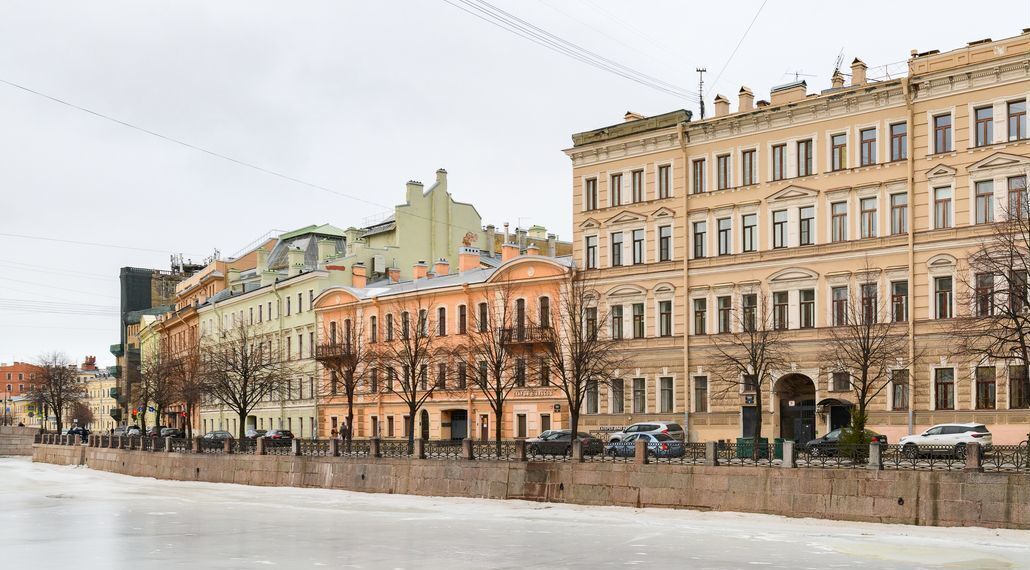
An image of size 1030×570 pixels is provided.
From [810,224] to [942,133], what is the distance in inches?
246

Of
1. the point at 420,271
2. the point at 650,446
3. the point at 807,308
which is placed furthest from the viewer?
the point at 420,271

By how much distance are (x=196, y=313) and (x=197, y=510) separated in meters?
50.4

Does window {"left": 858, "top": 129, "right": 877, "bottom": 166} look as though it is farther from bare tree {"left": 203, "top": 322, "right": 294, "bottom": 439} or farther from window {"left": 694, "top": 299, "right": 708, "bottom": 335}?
bare tree {"left": 203, "top": 322, "right": 294, "bottom": 439}

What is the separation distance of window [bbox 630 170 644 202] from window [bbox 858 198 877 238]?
10.5 m

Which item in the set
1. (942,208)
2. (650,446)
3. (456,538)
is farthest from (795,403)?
(456,538)

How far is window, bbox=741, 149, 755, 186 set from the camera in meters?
48.6

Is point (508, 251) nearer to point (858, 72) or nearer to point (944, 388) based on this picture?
point (858, 72)

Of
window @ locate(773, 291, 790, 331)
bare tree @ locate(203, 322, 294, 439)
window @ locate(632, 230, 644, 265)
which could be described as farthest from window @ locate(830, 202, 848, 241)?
bare tree @ locate(203, 322, 294, 439)

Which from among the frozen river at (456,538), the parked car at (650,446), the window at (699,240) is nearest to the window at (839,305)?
the window at (699,240)

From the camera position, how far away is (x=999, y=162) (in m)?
41.4

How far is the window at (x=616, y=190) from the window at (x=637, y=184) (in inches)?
28.2

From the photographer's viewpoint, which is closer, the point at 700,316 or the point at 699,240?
the point at 700,316

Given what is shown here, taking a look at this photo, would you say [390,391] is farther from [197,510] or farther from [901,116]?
[901,116]

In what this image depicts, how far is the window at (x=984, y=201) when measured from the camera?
1642 inches
